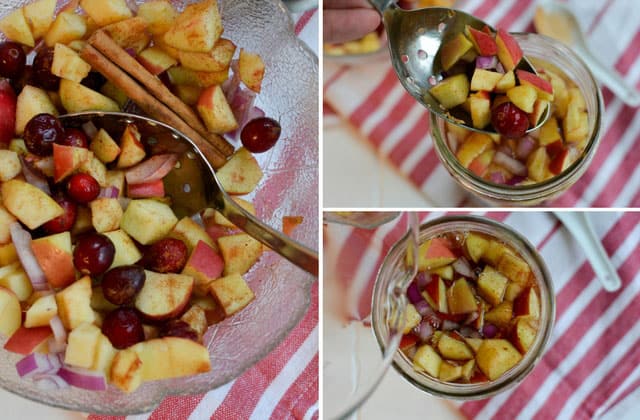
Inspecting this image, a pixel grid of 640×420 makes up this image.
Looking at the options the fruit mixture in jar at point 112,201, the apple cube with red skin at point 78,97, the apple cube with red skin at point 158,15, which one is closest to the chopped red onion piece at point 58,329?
the fruit mixture in jar at point 112,201

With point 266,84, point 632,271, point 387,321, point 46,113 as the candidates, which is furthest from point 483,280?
point 46,113

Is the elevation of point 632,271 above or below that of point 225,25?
below

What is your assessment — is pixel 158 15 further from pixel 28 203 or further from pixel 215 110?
pixel 28 203

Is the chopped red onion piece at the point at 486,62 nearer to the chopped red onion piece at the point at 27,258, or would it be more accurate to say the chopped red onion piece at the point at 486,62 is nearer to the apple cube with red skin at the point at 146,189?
the apple cube with red skin at the point at 146,189

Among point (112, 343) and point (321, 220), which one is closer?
point (112, 343)

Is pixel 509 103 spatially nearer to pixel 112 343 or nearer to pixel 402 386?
pixel 402 386

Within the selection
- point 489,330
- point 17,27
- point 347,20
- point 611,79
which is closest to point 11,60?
point 17,27

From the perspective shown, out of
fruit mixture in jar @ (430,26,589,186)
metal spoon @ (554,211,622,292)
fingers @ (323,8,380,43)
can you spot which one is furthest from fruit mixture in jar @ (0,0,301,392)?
metal spoon @ (554,211,622,292)
